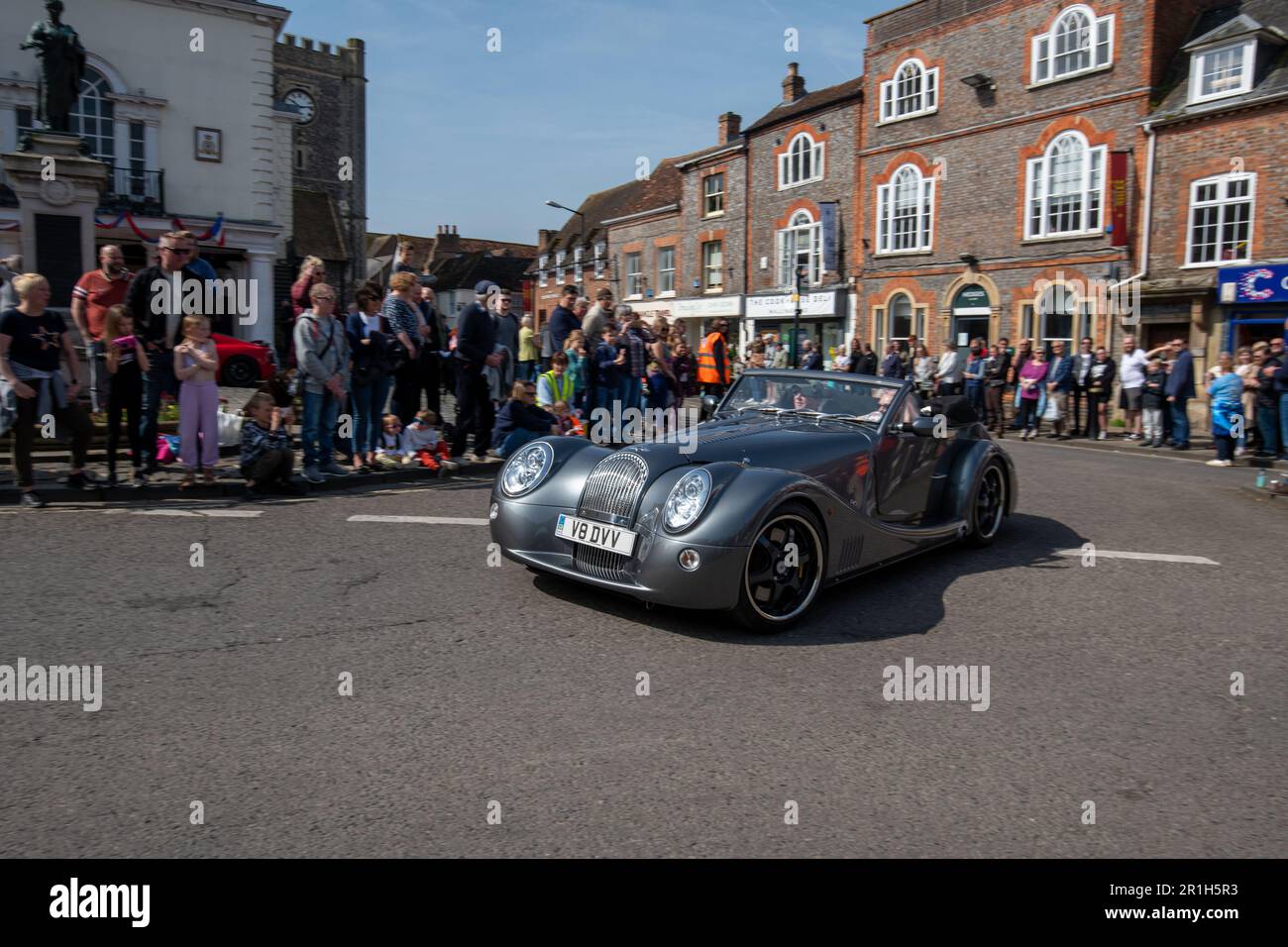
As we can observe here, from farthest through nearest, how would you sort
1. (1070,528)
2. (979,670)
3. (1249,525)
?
(1249,525), (1070,528), (979,670)

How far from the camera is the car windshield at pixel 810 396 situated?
20.7 ft

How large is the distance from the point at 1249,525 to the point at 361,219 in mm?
48591

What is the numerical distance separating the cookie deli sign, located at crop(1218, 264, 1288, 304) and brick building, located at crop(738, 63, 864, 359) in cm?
1250

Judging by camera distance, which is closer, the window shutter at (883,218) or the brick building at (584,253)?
the window shutter at (883,218)

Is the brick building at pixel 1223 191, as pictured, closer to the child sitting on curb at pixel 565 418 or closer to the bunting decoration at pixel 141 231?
the child sitting on curb at pixel 565 418

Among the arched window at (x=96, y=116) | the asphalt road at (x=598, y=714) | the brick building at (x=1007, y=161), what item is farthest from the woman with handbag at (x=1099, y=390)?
the arched window at (x=96, y=116)

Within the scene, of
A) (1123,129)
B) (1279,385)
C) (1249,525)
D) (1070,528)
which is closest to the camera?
(1070,528)

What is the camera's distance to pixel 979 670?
4.34 m

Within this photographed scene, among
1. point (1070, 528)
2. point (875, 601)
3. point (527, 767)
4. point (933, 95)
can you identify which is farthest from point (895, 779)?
point (933, 95)

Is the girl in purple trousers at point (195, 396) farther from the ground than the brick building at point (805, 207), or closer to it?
closer to it

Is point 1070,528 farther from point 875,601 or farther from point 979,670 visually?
point 979,670

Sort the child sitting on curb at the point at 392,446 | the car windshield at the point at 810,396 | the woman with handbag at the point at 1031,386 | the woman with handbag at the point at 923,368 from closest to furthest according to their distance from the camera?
the car windshield at the point at 810,396
the child sitting on curb at the point at 392,446
the woman with handbag at the point at 1031,386
the woman with handbag at the point at 923,368

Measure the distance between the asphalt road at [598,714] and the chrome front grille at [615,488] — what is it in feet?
1.87

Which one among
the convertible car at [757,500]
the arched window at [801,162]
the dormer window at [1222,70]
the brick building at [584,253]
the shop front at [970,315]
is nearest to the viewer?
the convertible car at [757,500]
